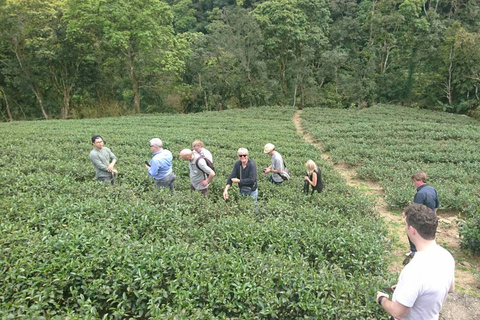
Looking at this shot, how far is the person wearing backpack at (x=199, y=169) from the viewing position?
6.04 meters

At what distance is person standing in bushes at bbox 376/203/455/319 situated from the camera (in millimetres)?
2412

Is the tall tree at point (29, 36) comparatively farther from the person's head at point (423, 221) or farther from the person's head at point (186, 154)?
the person's head at point (423, 221)

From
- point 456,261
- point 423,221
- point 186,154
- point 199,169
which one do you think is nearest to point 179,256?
point 186,154

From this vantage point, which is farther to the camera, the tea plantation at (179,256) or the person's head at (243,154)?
the person's head at (243,154)

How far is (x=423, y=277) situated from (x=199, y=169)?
4.68 m

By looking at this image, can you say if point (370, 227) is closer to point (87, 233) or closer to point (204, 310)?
point (204, 310)

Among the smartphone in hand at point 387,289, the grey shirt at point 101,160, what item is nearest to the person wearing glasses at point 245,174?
the grey shirt at point 101,160

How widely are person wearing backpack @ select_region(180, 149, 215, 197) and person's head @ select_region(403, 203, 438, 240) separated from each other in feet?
13.6

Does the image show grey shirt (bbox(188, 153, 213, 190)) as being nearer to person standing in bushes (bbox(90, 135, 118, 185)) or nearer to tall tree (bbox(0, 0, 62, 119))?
person standing in bushes (bbox(90, 135, 118, 185))

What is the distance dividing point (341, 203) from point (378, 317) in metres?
3.72

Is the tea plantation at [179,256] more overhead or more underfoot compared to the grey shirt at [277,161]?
more underfoot

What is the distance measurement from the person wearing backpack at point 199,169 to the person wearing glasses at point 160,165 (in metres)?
0.56

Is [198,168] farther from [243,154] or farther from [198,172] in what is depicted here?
[243,154]

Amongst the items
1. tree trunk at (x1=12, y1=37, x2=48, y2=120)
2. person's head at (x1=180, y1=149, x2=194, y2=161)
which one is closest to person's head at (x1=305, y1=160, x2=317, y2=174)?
person's head at (x1=180, y1=149, x2=194, y2=161)
